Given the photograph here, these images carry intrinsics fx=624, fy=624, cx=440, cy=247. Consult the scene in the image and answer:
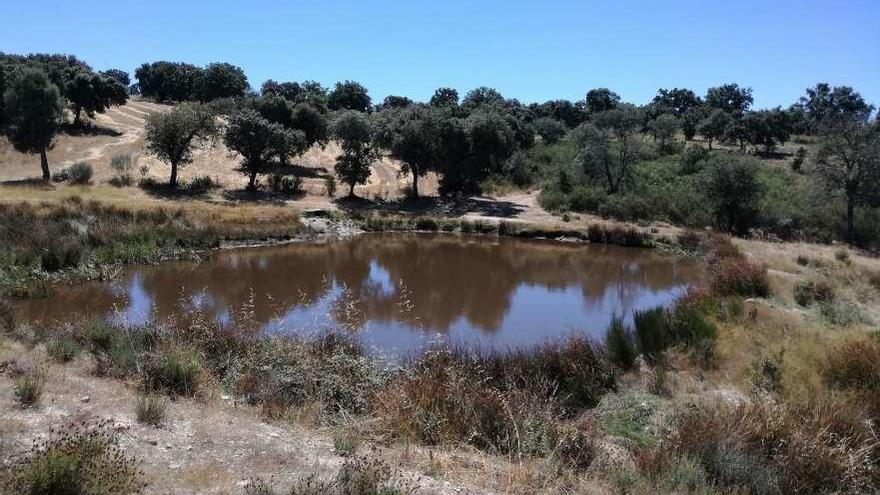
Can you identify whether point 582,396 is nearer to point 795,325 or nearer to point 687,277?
point 795,325

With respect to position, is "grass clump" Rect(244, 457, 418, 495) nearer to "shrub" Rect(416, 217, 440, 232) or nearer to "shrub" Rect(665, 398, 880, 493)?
"shrub" Rect(665, 398, 880, 493)

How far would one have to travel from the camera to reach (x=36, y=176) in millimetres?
44156

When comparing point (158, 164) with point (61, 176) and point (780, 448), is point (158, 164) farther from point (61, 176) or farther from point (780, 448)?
point (780, 448)

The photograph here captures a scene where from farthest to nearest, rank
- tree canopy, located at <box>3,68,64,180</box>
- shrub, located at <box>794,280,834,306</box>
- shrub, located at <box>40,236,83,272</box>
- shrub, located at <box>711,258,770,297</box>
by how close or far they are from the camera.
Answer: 1. tree canopy, located at <box>3,68,64,180</box>
2. shrub, located at <box>40,236,83,272</box>
3. shrub, located at <box>711,258,770,297</box>
4. shrub, located at <box>794,280,834,306</box>

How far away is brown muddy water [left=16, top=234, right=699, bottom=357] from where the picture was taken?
16.9 meters

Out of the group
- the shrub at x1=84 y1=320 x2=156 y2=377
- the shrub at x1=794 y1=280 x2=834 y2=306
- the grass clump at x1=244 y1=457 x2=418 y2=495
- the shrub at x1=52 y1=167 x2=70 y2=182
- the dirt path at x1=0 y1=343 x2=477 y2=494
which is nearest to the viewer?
the grass clump at x1=244 y1=457 x2=418 y2=495

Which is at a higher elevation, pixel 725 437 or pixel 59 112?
pixel 59 112

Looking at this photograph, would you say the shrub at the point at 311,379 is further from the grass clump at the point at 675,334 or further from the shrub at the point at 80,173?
the shrub at the point at 80,173

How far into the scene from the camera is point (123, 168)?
45844 millimetres

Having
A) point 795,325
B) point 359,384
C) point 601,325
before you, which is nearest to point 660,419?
point 359,384

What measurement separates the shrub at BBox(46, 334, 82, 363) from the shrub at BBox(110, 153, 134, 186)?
117 ft

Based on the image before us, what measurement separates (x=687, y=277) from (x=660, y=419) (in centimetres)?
1918

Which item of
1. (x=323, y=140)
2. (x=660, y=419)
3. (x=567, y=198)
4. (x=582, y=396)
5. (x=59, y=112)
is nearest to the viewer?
(x=660, y=419)

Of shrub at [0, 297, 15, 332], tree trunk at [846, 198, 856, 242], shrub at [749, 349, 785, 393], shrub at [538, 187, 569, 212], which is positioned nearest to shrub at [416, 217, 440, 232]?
shrub at [538, 187, 569, 212]
